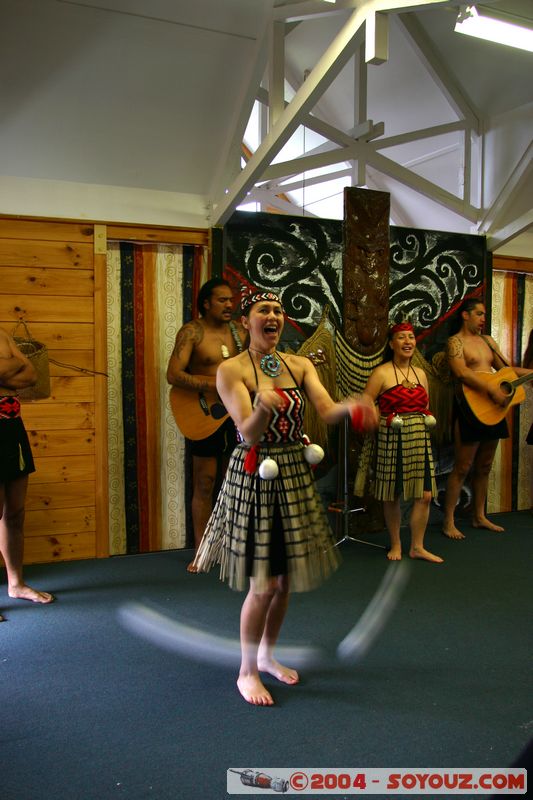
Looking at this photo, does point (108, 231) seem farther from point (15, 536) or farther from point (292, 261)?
point (15, 536)

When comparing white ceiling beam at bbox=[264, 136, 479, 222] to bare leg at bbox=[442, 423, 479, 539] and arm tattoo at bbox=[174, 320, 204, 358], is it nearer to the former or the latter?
arm tattoo at bbox=[174, 320, 204, 358]

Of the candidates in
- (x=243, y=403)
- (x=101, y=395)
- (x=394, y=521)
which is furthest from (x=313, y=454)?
(x=101, y=395)

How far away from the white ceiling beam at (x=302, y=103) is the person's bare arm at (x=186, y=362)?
828 mm

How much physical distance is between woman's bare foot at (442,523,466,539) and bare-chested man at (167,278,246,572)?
1763 mm

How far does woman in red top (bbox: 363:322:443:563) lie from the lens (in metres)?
3.82

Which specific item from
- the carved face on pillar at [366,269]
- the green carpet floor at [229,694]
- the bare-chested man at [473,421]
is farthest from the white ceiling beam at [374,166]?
the green carpet floor at [229,694]

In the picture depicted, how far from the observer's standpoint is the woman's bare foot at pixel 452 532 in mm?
4352

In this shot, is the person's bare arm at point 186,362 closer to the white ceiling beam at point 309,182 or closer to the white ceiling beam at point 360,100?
the white ceiling beam at point 360,100

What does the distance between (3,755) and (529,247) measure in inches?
199

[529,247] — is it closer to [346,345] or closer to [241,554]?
[346,345]

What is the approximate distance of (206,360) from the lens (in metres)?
3.76

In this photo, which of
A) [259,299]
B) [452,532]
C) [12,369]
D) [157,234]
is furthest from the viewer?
[452,532]

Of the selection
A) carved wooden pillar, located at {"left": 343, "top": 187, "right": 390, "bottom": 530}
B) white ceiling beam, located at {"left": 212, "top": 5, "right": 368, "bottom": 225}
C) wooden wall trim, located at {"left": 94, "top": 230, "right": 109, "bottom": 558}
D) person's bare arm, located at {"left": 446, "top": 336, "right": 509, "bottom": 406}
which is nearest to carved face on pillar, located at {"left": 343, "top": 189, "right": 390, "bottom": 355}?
carved wooden pillar, located at {"left": 343, "top": 187, "right": 390, "bottom": 530}

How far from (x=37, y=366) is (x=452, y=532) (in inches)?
120
